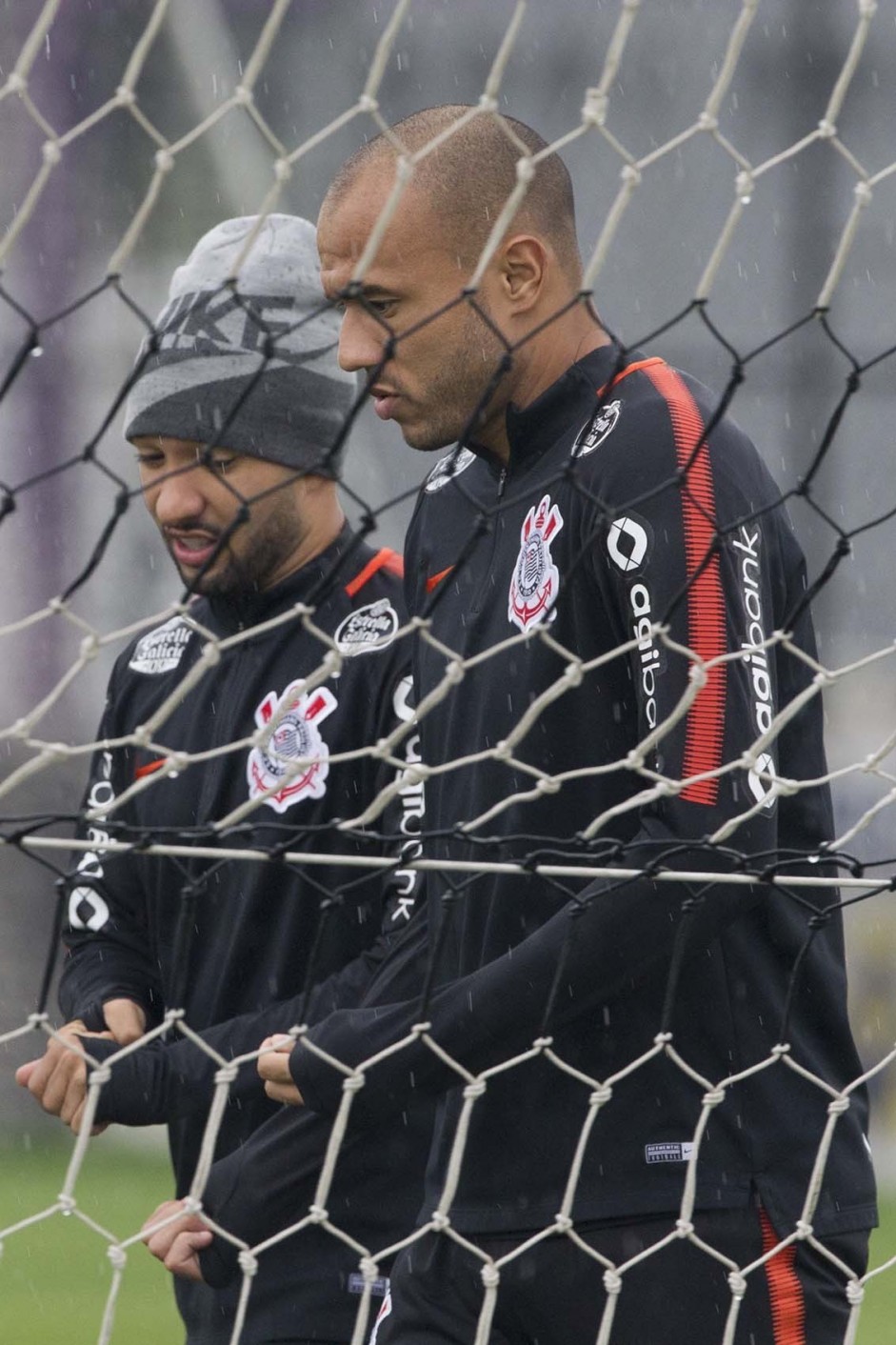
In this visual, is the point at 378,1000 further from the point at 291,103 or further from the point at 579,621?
the point at 291,103

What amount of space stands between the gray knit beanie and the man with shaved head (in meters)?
0.50

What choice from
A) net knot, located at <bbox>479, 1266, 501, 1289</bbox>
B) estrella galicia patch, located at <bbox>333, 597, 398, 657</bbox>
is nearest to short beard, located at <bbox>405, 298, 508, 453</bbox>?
estrella galicia patch, located at <bbox>333, 597, 398, 657</bbox>

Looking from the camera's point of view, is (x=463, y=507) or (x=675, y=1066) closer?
(x=675, y=1066)

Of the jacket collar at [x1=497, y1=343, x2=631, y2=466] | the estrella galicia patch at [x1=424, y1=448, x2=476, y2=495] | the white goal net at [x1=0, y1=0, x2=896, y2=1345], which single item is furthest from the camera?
the white goal net at [x1=0, y1=0, x2=896, y2=1345]

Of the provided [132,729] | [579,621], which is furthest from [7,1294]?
[579,621]

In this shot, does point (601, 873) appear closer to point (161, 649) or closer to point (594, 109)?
point (594, 109)

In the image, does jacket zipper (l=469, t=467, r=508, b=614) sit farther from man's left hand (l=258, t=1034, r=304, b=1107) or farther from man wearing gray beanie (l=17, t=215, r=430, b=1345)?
man's left hand (l=258, t=1034, r=304, b=1107)

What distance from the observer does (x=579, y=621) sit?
1.70 m

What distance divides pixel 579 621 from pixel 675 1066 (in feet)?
1.28

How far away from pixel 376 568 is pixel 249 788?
31 centimetres

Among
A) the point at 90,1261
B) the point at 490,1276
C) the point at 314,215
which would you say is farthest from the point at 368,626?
the point at 314,215

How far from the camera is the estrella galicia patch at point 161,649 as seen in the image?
239 centimetres

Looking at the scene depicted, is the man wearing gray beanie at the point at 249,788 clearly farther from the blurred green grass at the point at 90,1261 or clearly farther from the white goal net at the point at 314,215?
the white goal net at the point at 314,215

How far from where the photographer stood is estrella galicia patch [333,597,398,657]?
2188mm
